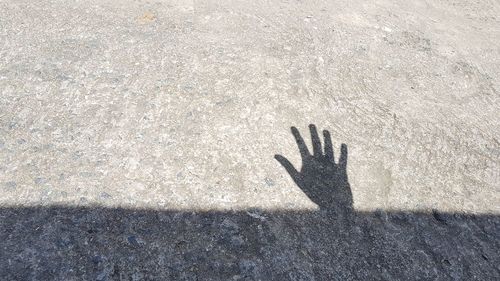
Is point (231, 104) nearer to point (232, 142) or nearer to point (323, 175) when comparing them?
point (232, 142)

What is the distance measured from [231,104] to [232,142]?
48 centimetres

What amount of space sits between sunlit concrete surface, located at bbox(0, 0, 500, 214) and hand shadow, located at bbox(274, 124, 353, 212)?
0.21 ft

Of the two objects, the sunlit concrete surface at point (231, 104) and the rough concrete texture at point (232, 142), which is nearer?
the rough concrete texture at point (232, 142)

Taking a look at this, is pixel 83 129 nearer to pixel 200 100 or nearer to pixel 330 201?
pixel 200 100

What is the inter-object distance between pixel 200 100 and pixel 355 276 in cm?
201

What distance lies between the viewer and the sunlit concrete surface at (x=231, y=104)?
10.00ft

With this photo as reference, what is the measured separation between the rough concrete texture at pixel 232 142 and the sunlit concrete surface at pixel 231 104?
17 millimetres

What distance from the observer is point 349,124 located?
369cm

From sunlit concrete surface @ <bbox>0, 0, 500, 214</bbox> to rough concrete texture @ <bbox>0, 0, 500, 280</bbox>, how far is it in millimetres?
17

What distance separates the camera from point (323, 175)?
3221 mm

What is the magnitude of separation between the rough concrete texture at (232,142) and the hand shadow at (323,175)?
0.23 feet

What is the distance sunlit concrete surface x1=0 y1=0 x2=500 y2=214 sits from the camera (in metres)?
3.05

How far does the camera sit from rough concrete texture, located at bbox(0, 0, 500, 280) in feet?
8.73

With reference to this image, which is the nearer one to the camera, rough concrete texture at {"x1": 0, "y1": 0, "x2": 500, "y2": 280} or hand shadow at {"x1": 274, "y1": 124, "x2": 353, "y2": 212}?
rough concrete texture at {"x1": 0, "y1": 0, "x2": 500, "y2": 280}
